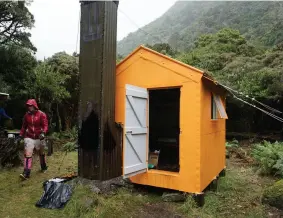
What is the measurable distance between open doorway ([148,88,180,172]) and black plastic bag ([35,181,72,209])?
12.4 ft

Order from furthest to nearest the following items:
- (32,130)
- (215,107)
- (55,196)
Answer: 1. (215,107)
2. (32,130)
3. (55,196)

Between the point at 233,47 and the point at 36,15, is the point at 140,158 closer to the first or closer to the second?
the point at 36,15

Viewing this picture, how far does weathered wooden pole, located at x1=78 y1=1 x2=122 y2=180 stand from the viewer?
5.16m

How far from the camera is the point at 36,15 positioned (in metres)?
13.3

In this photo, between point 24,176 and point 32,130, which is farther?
point 32,130

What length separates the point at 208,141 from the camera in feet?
18.9

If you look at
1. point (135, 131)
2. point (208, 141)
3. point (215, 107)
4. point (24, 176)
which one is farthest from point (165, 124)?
point (24, 176)

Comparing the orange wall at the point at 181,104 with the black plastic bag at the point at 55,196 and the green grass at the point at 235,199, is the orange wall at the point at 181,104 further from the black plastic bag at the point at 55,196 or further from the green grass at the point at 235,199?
the black plastic bag at the point at 55,196

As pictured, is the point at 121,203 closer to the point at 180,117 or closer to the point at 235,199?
the point at 180,117

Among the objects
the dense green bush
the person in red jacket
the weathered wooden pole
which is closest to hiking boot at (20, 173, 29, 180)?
the person in red jacket

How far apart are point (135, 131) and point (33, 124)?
2.72m

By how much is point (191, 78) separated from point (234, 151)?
767cm

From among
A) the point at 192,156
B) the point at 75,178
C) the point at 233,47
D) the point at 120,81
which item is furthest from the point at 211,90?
the point at 233,47

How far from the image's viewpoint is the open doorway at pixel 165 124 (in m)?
8.36
